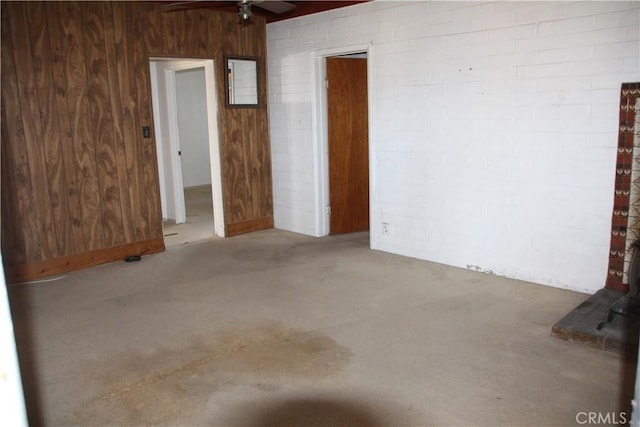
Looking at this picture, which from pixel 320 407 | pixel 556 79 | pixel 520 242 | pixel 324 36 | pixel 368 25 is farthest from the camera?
pixel 324 36

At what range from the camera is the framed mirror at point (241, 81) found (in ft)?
19.0

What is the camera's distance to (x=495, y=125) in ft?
14.0

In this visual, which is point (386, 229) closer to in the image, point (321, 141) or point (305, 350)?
point (321, 141)

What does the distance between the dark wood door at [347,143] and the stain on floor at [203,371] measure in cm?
278

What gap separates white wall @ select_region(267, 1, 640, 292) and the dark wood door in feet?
1.04

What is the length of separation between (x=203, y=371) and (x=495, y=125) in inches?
116

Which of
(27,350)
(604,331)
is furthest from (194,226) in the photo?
(604,331)

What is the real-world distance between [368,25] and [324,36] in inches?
23.8

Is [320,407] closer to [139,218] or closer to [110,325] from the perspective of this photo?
[110,325]

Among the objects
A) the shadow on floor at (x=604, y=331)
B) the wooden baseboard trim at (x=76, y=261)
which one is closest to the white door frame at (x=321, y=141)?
the wooden baseboard trim at (x=76, y=261)

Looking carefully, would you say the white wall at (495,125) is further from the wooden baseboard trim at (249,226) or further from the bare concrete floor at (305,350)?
the wooden baseboard trim at (249,226)

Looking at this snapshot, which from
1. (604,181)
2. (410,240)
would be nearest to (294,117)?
(410,240)

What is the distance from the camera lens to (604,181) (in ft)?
12.2

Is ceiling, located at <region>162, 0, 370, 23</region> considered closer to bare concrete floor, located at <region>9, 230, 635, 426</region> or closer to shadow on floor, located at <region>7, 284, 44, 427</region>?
bare concrete floor, located at <region>9, 230, 635, 426</region>
